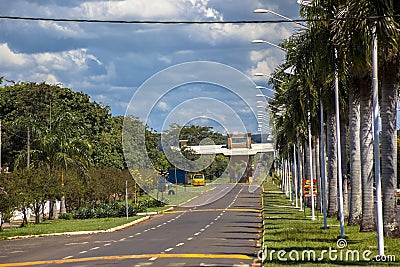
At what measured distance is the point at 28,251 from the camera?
30.1m

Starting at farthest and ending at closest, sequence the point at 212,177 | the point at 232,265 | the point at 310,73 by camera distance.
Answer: the point at 212,177
the point at 310,73
the point at 232,265

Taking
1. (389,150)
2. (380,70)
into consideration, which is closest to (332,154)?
(380,70)

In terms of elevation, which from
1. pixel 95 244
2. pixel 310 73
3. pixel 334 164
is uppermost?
pixel 310 73

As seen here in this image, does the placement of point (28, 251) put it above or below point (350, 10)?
below

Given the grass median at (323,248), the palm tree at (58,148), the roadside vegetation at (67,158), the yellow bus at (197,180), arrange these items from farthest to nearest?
the yellow bus at (197,180) → the palm tree at (58,148) → the roadside vegetation at (67,158) → the grass median at (323,248)

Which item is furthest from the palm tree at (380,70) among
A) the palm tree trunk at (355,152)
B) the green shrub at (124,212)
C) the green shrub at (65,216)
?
the green shrub at (124,212)

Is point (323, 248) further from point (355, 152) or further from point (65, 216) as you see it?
point (65, 216)

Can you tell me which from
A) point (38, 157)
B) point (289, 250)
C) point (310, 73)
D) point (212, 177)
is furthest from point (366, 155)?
point (212, 177)

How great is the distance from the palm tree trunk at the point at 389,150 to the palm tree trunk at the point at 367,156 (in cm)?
370

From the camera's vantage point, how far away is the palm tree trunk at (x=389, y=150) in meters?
23.9

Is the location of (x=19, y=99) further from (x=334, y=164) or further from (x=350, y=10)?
(x=350, y=10)

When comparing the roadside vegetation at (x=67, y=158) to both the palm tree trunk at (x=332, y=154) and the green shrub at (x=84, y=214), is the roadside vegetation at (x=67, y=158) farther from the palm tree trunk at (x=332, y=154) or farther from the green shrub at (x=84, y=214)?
the palm tree trunk at (x=332, y=154)

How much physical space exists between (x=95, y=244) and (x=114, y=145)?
56.3 metres

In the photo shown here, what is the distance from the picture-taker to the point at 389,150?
24.1m
